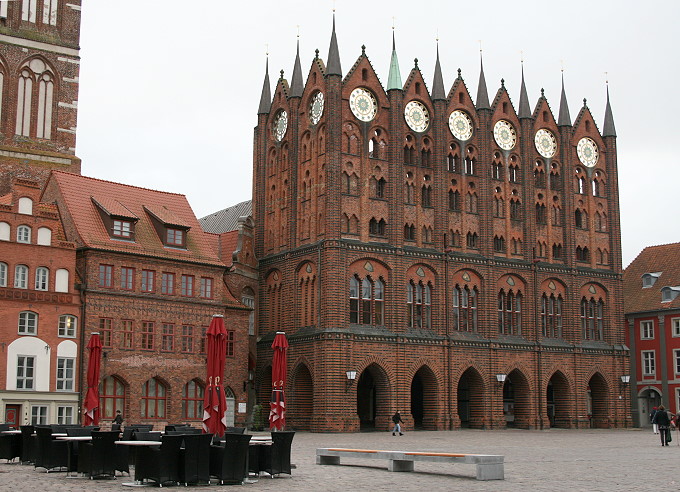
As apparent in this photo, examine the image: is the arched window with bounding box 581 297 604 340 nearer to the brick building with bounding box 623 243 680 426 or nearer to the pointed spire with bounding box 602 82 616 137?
the brick building with bounding box 623 243 680 426

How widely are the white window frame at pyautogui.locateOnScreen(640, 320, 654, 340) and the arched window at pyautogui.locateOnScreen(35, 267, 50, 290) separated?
1855 inches

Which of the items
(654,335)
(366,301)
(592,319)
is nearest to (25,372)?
(366,301)

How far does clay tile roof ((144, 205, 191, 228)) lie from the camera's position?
5656cm

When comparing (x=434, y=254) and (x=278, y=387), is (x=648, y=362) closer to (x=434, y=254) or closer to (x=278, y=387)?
(x=434, y=254)

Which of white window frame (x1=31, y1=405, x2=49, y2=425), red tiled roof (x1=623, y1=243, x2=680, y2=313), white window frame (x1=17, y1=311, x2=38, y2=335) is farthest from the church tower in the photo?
red tiled roof (x1=623, y1=243, x2=680, y2=313)

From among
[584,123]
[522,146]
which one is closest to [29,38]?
[522,146]

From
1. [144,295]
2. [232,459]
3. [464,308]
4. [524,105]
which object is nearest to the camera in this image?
[232,459]

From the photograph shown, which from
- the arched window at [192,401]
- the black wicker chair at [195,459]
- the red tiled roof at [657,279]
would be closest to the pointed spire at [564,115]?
the red tiled roof at [657,279]

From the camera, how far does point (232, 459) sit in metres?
21.9

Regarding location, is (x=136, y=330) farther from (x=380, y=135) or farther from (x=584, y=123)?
(x=584, y=123)

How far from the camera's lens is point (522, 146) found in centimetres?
6812

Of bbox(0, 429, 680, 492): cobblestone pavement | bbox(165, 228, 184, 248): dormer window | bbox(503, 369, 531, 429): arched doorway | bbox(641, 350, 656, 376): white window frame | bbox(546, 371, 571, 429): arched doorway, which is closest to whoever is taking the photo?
bbox(0, 429, 680, 492): cobblestone pavement

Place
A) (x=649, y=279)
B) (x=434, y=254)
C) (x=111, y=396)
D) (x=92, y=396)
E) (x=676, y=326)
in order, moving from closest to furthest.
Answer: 1. (x=92, y=396)
2. (x=111, y=396)
3. (x=434, y=254)
4. (x=676, y=326)
5. (x=649, y=279)

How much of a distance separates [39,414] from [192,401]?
9295 mm
